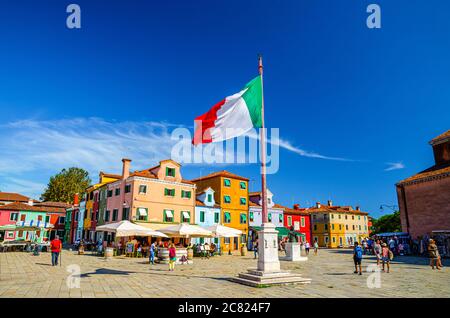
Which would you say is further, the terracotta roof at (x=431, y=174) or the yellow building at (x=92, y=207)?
the yellow building at (x=92, y=207)

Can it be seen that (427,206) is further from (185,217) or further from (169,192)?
(169,192)

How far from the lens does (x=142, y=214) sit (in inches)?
1241

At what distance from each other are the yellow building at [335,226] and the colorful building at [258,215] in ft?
53.9

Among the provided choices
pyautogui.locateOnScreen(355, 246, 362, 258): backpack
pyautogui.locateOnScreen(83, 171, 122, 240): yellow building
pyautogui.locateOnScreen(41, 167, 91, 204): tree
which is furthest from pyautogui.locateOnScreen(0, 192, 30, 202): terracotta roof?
pyautogui.locateOnScreen(355, 246, 362, 258): backpack

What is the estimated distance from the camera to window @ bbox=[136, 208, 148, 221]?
31.4 meters

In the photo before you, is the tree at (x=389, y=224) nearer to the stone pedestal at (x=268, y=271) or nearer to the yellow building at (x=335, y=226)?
the yellow building at (x=335, y=226)

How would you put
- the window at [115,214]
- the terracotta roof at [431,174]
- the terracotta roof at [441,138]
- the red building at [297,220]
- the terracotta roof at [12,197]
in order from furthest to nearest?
the terracotta roof at [12,197] < the red building at [297,220] < the window at [115,214] < the terracotta roof at [441,138] < the terracotta roof at [431,174]

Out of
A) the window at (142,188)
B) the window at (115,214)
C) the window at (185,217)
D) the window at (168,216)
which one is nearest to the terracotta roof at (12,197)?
the window at (115,214)

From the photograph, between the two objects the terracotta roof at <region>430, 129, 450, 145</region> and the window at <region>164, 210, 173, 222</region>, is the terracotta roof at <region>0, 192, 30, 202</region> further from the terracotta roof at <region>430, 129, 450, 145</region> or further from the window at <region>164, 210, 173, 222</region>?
the terracotta roof at <region>430, 129, 450, 145</region>

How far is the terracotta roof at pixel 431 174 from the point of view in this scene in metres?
28.5

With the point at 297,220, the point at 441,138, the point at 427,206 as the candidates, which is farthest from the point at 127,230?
the point at 297,220

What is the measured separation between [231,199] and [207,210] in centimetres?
466
